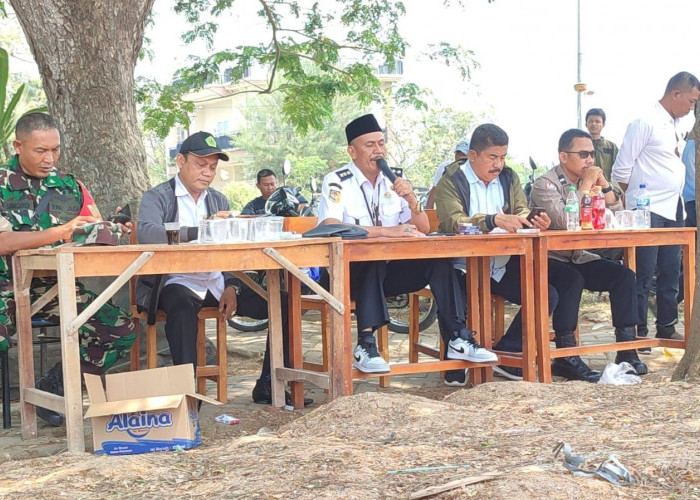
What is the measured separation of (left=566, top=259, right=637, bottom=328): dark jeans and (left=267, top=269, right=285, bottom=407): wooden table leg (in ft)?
6.22

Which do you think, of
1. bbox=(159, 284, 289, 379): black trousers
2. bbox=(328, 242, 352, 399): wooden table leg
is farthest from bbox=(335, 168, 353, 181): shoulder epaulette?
bbox=(159, 284, 289, 379): black trousers

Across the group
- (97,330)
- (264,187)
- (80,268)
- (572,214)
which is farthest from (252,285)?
(264,187)

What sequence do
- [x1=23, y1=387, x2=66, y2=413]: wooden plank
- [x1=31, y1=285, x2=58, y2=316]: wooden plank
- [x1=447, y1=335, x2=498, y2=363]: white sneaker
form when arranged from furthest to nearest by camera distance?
[x1=447, y1=335, x2=498, y2=363]: white sneaker, [x1=31, y1=285, x2=58, y2=316]: wooden plank, [x1=23, y1=387, x2=66, y2=413]: wooden plank

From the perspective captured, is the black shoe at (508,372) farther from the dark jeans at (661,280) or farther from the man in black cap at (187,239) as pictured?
the man in black cap at (187,239)

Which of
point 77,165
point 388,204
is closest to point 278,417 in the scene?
point 388,204

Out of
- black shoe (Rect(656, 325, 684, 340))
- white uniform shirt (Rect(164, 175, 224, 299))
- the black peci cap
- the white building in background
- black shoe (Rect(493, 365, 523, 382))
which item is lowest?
black shoe (Rect(493, 365, 523, 382))

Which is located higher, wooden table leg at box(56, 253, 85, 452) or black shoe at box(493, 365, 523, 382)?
wooden table leg at box(56, 253, 85, 452)

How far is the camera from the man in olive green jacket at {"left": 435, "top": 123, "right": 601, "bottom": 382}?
538 centimetres

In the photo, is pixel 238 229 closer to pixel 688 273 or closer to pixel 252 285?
pixel 252 285

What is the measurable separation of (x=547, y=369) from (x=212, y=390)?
2.11 metres

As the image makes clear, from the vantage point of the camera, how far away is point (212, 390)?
226 inches

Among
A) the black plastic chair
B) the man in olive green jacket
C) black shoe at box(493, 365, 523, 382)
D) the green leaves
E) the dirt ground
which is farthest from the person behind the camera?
the green leaves

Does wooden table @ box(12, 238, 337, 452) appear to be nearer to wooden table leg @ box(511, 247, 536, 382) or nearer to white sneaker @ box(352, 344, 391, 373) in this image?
white sneaker @ box(352, 344, 391, 373)

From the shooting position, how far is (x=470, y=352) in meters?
4.97
